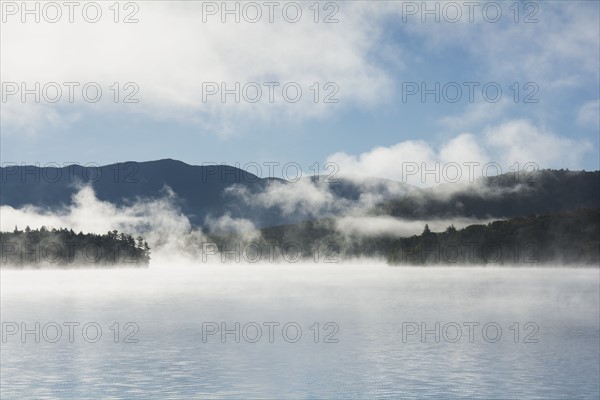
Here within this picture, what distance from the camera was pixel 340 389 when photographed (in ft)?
155

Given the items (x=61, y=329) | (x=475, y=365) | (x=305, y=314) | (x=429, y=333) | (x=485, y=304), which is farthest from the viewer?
(x=485, y=304)

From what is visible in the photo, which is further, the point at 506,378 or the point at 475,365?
the point at 475,365

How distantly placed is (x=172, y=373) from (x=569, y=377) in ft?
86.2

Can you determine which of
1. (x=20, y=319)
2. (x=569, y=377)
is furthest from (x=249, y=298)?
(x=569, y=377)

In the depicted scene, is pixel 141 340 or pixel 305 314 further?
pixel 305 314

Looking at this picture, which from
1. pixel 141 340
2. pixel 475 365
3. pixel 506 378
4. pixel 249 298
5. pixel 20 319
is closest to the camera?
pixel 506 378

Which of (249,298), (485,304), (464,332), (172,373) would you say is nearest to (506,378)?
(172,373)

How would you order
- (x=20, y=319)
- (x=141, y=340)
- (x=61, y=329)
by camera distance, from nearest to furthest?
1. (x=141, y=340)
2. (x=61, y=329)
3. (x=20, y=319)

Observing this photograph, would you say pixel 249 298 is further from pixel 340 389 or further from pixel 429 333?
pixel 340 389

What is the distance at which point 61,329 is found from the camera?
81.6 metres

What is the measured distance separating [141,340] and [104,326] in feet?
52.8

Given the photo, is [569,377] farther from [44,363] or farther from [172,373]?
[44,363]

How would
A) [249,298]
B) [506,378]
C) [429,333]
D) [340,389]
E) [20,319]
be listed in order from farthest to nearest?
1. [249,298]
2. [20,319]
3. [429,333]
4. [506,378]
5. [340,389]

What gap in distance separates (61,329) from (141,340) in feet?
50.0
